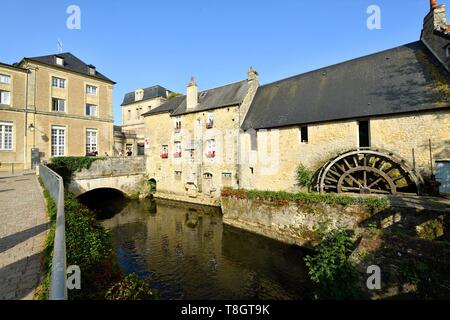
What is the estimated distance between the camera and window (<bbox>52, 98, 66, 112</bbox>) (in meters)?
21.8

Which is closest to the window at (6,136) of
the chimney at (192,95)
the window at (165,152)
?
the window at (165,152)

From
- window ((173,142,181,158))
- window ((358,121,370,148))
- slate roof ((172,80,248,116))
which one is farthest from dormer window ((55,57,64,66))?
window ((358,121,370,148))

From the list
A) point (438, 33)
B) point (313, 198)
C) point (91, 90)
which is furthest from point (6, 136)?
point (438, 33)

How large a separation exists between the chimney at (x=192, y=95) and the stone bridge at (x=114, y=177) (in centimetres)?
717

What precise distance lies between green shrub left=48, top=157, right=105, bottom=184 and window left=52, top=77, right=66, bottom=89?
9455 millimetres

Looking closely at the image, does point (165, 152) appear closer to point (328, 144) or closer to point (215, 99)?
point (215, 99)

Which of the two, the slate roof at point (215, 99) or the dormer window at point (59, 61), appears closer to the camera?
the slate roof at point (215, 99)

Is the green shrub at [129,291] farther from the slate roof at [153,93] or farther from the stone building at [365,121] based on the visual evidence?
the slate roof at [153,93]

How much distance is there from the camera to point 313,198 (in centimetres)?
970

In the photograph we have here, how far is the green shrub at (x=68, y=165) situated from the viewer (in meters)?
16.0

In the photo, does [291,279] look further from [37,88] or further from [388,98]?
[37,88]

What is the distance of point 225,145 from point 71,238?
43.3 ft
